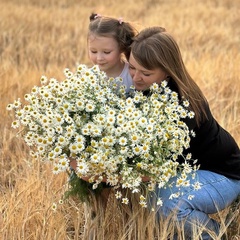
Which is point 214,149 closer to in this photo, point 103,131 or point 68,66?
point 103,131

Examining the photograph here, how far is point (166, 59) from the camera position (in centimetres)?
217

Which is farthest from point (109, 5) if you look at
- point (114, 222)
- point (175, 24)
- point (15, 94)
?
point (114, 222)

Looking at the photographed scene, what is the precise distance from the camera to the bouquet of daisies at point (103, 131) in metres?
1.79

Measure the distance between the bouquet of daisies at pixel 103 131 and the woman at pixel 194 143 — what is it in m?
0.18

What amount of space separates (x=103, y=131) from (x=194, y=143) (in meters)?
0.57

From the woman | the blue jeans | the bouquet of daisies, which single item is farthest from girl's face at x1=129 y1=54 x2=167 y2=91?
the blue jeans

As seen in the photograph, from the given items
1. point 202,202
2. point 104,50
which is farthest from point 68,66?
point 202,202

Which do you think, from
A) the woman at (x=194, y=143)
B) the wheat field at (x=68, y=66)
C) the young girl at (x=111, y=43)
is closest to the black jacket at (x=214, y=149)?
the woman at (x=194, y=143)

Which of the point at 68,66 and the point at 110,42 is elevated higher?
the point at 110,42

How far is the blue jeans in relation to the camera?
2.10 meters

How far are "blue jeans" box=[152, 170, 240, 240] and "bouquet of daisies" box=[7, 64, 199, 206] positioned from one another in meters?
0.19

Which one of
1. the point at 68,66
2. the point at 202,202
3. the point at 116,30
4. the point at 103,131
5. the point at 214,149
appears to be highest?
the point at 116,30

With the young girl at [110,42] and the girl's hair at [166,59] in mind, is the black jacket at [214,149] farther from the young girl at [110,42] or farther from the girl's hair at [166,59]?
the young girl at [110,42]

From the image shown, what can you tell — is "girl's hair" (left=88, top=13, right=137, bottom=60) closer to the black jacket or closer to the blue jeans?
the black jacket
